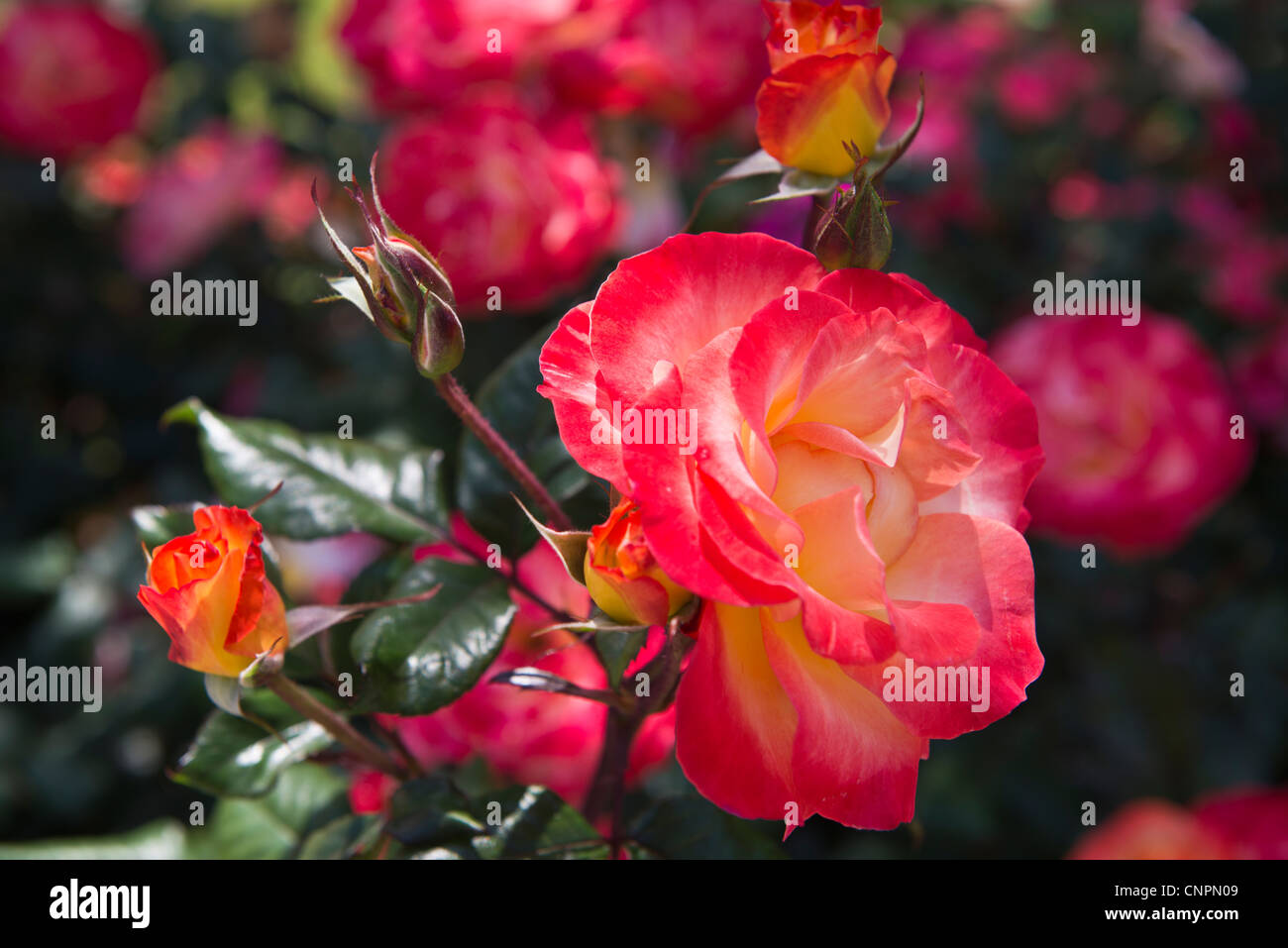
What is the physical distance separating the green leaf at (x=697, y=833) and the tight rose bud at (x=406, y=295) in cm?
28

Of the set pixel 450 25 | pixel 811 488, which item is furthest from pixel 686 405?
pixel 450 25

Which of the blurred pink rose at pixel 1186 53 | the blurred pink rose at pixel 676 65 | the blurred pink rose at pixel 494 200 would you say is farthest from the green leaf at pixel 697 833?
the blurred pink rose at pixel 1186 53

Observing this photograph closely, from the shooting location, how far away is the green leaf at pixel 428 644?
19.3 inches

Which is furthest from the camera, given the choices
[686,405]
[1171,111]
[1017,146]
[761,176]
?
[1171,111]

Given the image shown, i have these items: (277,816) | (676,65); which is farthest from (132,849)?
(676,65)

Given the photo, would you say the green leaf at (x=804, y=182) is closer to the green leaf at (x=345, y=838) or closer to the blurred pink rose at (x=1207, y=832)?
the green leaf at (x=345, y=838)

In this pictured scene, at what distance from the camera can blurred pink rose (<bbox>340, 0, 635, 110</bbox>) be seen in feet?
3.05

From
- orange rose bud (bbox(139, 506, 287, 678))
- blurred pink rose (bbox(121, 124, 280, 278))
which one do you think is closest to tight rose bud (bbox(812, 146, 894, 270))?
orange rose bud (bbox(139, 506, 287, 678))

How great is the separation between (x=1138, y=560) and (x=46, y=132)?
1494 millimetres

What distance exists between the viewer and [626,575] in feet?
1.23

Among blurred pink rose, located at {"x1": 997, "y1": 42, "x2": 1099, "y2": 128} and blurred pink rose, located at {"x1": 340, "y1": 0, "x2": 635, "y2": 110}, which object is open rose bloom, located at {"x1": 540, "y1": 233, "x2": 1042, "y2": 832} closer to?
blurred pink rose, located at {"x1": 340, "y1": 0, "x2": 635, "y2": 110}

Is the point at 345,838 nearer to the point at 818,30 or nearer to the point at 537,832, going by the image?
the point at 537,832

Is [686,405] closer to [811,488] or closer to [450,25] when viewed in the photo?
[811,488]
